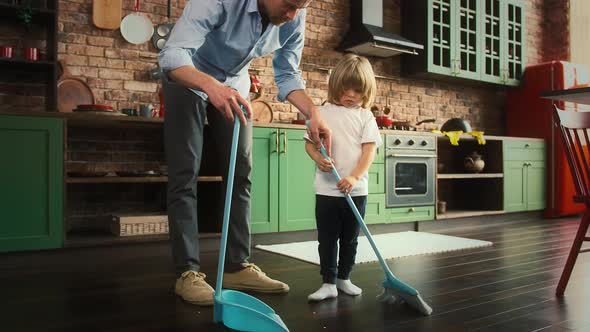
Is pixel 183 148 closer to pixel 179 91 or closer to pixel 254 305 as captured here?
pixel 179 91

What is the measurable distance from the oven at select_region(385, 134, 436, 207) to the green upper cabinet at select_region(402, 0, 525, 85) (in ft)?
3.00

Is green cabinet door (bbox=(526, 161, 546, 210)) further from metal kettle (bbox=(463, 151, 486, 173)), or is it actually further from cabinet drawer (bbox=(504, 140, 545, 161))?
metal kettle (bbox=(463, 151, 486, 173))

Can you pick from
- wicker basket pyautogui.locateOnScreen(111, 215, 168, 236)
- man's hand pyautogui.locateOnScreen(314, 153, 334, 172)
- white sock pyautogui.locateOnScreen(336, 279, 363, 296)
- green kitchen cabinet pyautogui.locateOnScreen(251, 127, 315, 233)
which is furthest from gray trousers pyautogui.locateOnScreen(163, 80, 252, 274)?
green kitchen cabinet pyautogui.locateOnScreen(251, 127, 315, 233)

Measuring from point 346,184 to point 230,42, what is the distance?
65cm

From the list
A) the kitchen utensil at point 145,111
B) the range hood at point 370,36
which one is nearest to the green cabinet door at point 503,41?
the range hood at point 370,36

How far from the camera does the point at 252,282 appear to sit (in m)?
1.98

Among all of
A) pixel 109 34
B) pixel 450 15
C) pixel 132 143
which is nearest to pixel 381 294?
pixel 132 143

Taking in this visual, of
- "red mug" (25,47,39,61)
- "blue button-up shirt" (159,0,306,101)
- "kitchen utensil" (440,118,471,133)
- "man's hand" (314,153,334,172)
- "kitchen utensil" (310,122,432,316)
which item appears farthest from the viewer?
"kitchen utensil" (440,118,471,133)

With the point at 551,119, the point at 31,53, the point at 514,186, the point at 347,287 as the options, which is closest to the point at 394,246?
the point at 347,287

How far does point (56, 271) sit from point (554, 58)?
5849mm

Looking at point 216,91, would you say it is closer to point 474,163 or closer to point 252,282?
point 252,282

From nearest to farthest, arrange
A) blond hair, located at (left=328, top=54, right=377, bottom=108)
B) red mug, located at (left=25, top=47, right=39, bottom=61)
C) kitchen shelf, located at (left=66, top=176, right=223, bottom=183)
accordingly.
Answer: blond hair, located at (left=328, top=54, right=377, bottom=108)
kitchen shelf, located at (left=66, top=176, right=223, bottom=183)
red mug, located at (left=25, top=47, right=39, bottom=61)

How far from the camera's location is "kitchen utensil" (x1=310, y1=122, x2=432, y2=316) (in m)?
1.70

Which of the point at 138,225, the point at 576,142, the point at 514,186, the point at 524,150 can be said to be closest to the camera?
the point at 576,142
